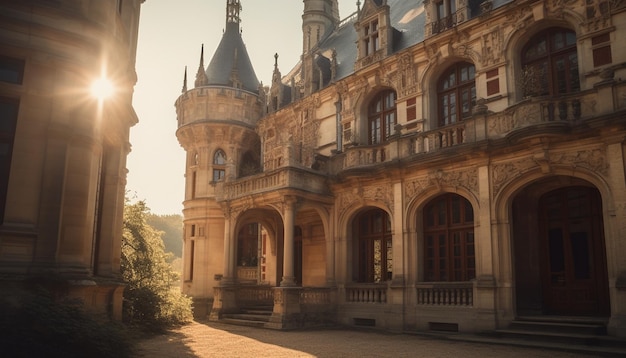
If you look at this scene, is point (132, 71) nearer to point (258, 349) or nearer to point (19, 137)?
point (19, 137)

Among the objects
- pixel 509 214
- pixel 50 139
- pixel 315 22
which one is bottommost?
pixel 509 214

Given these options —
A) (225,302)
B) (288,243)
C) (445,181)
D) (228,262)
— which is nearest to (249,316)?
(225,302)

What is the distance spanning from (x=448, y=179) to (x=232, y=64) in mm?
15675

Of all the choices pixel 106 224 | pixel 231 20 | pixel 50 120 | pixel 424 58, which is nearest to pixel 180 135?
pixel 231 20

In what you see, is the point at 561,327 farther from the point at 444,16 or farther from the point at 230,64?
the point at 230,64

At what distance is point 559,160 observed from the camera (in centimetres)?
1300

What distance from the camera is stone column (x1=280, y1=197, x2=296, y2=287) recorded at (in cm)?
1707

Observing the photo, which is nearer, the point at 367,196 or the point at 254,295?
the point at 367,196

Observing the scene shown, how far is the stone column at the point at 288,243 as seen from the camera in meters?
17.1

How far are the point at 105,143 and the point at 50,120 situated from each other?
8.21 ft

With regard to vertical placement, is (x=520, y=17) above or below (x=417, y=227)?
above

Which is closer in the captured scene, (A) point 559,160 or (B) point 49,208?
(B) point 49,208

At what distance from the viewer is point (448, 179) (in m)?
15.4

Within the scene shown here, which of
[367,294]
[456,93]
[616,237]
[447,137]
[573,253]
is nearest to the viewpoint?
[616,237]
